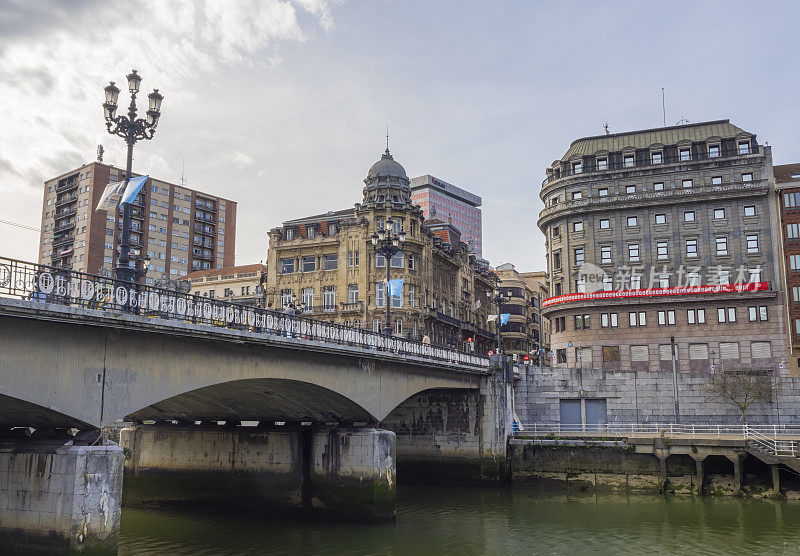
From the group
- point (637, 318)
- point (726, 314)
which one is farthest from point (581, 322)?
point (726, 314)

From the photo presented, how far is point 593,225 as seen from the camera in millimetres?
68000

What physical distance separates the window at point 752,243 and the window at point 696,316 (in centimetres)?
697

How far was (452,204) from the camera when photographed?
182 metres

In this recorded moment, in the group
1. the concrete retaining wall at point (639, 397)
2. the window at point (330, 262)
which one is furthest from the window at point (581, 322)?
the window at point (330, 262)

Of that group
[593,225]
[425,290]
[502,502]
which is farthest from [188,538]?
[593,225]

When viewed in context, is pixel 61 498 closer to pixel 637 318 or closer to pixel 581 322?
pixel 581 322

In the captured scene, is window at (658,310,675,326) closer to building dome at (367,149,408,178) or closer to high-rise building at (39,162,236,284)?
building dome at (367,149,408,178)

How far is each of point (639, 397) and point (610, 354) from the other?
14527 mm

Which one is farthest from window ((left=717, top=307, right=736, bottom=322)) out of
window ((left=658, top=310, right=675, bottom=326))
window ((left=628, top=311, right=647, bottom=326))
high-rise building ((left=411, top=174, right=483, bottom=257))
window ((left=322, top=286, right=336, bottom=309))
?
high-rise building ((left=411, top=174, right=483, bottom=257))

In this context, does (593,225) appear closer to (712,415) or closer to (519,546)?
(712,415)

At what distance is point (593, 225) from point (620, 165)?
6581 millimetres

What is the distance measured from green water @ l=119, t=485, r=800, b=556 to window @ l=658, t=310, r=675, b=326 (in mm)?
28881

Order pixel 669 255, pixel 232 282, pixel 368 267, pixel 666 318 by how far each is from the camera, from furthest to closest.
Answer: pixel 232 282 → pixel 368 267 → pixel 669 255 → pixel 666 318

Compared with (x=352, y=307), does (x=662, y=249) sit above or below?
above
